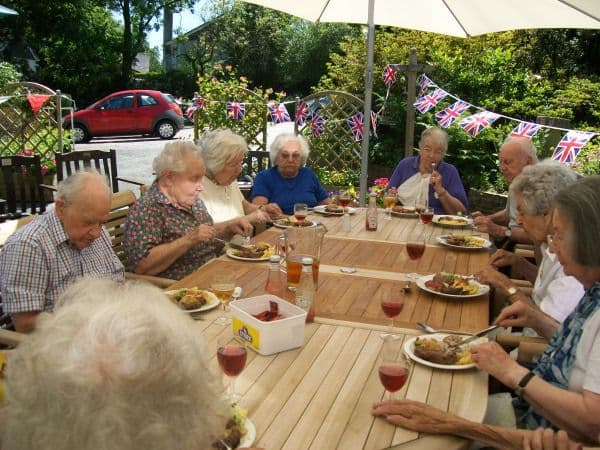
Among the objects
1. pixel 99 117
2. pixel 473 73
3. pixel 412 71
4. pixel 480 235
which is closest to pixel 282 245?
pixel 480 235

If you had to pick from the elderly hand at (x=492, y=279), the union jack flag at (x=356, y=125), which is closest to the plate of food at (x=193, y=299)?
the elderly hand at (x=492, y=279)

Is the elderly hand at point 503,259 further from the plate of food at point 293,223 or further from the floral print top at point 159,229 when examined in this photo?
the floral print top at point 159,229

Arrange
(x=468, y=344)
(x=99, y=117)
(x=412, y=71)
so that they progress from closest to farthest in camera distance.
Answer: (x=468, y=344) < (x=412, y=71) < (x=99, y=117)

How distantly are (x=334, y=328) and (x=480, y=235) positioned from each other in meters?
1.79

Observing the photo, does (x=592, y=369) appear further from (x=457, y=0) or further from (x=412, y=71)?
(x=412, y=71)

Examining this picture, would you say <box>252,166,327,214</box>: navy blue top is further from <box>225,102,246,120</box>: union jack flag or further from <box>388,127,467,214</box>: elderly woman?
<box>225,102,246,120</box>: union jack flag

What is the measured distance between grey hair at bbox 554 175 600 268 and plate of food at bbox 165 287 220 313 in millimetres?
1172

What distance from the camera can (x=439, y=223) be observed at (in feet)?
12.4

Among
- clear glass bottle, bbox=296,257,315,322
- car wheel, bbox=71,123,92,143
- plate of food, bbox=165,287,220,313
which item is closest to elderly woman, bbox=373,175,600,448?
clear glass bottle, bbox=296,257,315,322

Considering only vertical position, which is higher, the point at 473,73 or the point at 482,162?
the point at 473,73

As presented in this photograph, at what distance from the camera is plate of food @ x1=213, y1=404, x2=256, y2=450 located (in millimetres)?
1253

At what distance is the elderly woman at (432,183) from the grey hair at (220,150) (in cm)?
141

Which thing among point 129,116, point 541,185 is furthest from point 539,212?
point 129,116

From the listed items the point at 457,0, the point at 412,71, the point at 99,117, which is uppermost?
the point at 457,0
